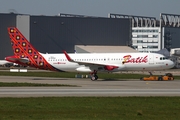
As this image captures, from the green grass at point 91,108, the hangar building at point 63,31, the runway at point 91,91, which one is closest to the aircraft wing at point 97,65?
the runway at point 91,91

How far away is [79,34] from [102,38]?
6.42m

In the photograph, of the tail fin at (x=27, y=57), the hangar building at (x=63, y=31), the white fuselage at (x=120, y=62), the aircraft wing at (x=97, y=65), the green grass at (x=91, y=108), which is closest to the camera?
the green grass at (x=91, y=108)

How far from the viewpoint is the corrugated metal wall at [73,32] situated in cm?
10844

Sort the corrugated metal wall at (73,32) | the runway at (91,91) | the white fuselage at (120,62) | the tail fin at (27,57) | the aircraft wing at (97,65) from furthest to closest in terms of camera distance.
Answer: the corrugated metal wall at (73,32) < the tail fin at (27,57) < the white fuselage at (120,62) < the aircraft wing at (97,65) < the runway at (91,91)

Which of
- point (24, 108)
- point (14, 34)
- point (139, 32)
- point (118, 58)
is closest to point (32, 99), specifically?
point (24, 108)

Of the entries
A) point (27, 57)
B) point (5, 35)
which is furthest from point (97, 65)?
point (5, 35)

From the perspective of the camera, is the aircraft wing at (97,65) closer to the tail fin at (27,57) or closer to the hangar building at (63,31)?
the tail fin at (27,57)

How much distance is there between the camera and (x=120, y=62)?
57281 millimetres

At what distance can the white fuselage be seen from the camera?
56656mm

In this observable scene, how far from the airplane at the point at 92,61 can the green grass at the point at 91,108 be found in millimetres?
25095

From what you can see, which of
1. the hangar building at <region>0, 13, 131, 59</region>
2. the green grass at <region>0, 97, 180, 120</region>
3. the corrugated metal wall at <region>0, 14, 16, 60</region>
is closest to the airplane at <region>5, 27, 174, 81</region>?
the green grass at <region>0, 97, 180, 120</region>

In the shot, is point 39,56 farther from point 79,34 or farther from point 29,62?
point 79,34

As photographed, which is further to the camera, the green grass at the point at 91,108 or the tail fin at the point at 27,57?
the tail fin at the point at 27,57

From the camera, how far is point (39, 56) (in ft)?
197
